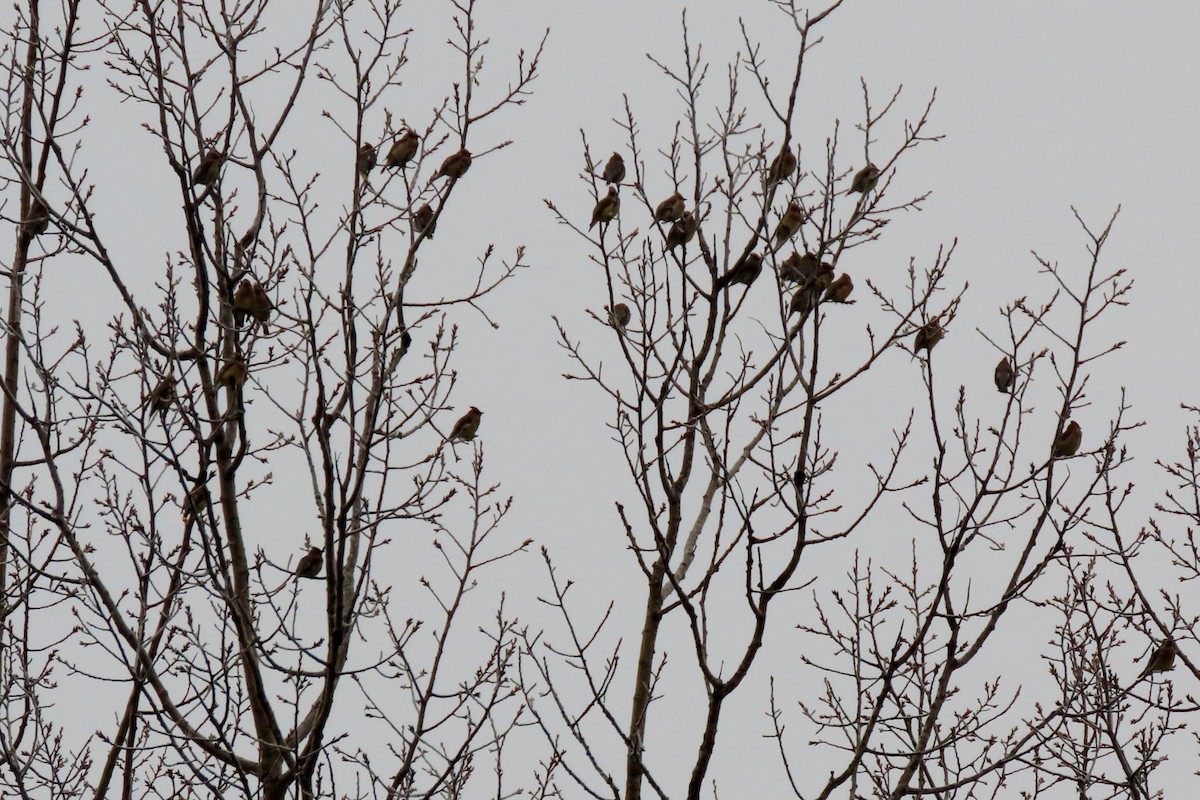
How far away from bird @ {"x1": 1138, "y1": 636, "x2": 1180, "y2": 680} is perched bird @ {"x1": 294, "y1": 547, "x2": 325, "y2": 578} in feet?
12.2

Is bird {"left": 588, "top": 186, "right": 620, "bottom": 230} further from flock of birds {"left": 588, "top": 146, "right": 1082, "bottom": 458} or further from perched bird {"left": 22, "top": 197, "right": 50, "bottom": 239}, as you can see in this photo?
perched bird {"left": 22, "top": 197, "right": 50, "bottom": 239}

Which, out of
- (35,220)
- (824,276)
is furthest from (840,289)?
(35,220)

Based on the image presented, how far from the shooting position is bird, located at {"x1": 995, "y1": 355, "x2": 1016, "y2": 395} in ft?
17.2

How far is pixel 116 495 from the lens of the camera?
19.1ft

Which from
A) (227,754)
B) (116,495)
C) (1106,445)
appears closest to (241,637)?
(227,754)

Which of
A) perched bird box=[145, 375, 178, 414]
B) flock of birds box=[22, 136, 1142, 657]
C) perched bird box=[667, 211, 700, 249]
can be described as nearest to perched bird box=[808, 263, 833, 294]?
flock of birds box=[22, 136, 1142, 657]

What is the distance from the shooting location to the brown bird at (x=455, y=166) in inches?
220

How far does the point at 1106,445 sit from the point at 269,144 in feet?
11.9

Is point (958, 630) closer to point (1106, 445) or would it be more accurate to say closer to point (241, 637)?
point (1106, 445)

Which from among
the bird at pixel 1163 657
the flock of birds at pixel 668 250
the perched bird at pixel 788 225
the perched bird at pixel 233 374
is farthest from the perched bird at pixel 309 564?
the bird at pixel 1163 657

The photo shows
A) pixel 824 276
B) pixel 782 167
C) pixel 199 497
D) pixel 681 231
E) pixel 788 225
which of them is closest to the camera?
pixel 199 497

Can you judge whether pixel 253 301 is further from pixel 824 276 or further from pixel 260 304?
pixel 824 276

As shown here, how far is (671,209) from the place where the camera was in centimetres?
597

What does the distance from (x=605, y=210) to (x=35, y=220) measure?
2.48 m
